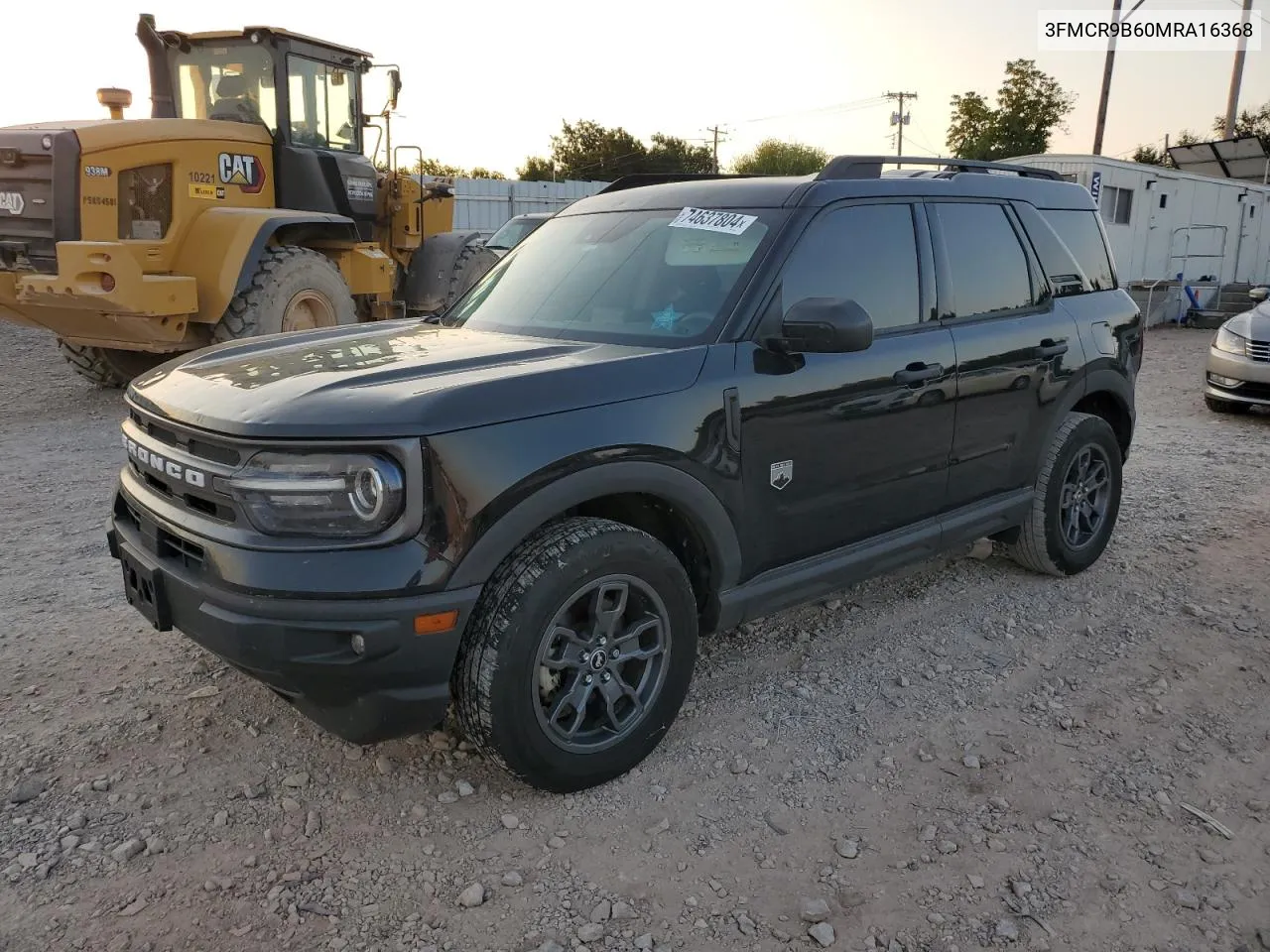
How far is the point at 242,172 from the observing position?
27.7ft

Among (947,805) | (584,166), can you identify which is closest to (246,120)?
(947,805)

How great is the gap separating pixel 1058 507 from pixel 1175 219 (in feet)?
65.2

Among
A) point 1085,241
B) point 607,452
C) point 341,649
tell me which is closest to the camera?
point 341,649

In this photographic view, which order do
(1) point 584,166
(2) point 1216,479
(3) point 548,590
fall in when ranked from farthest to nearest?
(1) point 584,166 < (2) point 1216,479 < (3) point 548,590

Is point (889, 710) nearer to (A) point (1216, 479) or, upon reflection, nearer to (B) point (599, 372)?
(B) point (599, 372)

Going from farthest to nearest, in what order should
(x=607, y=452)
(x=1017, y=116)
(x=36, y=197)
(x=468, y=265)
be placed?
(x=1017, y=116) → (x=468, y=265) → (x=36, y=197) → (x=607, y=452)

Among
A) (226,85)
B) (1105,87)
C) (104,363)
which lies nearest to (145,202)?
(226,85)

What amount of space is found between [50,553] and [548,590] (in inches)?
137

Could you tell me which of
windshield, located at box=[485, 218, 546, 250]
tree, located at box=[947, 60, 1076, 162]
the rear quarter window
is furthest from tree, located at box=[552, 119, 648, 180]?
the rear quarter window

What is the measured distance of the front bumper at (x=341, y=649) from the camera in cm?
247

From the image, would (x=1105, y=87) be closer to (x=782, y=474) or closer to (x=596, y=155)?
(x=782, y=474)

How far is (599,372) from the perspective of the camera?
2.90m

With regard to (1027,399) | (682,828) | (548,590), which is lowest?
(682,828)

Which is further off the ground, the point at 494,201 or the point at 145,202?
the point at 494,201
